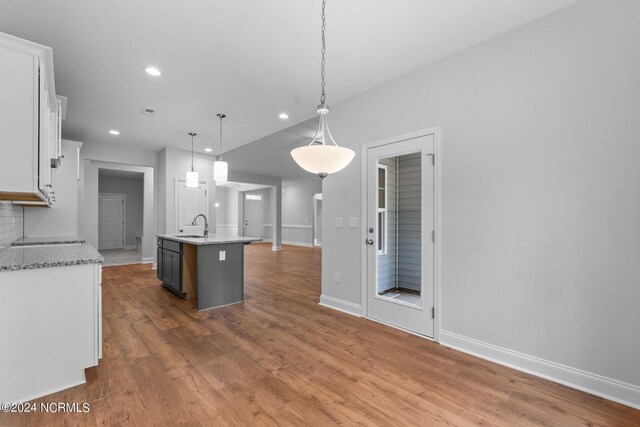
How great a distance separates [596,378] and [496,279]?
0.85 metres

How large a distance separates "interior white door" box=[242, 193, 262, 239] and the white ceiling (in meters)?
9.69

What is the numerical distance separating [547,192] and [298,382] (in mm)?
2360

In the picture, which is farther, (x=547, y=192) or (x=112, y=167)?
(x=112, y=167)

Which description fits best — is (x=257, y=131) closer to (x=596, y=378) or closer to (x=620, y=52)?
(x=620, y=52)

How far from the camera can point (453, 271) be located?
9.19 feet

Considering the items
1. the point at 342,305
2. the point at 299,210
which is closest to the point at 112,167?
the point at 299,210

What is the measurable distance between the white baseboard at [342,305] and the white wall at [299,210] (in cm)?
788

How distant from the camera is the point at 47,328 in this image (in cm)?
206

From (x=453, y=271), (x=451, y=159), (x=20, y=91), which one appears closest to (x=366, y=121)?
(x=451, y=159)

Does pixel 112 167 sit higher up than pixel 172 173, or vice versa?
pixel 112 167

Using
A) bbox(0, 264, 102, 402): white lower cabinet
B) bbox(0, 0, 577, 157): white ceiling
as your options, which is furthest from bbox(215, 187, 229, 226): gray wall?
bbox(0, 264, 102, 402): white lower cabinet

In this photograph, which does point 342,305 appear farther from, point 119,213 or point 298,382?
point 119,213

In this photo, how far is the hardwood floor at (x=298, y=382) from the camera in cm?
182

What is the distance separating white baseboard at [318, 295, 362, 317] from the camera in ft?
11.9
